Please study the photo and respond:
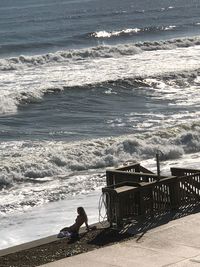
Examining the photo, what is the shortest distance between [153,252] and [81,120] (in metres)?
17.9

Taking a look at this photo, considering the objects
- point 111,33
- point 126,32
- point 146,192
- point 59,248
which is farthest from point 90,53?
point 59,248

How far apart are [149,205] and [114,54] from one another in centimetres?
4275

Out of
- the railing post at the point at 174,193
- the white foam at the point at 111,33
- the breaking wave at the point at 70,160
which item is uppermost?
the white foam at the point at 111,33

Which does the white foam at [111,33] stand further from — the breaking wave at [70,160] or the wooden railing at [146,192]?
the wooden railing at [146,192]

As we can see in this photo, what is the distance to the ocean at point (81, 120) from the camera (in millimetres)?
20562

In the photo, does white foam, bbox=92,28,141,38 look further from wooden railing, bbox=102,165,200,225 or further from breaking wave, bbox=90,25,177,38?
wooden railing, bbox=102,165,200,225

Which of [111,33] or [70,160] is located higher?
[111,33]

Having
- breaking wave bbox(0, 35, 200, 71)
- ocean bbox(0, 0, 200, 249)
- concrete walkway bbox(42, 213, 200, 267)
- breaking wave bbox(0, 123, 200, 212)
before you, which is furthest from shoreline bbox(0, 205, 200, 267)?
breaking wave bbox(0, 35, 200, 71)

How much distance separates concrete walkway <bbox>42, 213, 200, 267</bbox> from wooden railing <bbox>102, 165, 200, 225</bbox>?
2.47 ft

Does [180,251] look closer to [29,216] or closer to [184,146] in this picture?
[29,216]

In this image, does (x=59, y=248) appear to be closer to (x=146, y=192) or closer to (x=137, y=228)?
(x=137, y=228)

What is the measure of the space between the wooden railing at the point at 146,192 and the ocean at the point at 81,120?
63.1 inches

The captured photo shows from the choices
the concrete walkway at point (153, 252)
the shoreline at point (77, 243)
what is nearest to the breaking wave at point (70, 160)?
the shoreline at point (77, 243)

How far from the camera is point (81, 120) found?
32281mm
